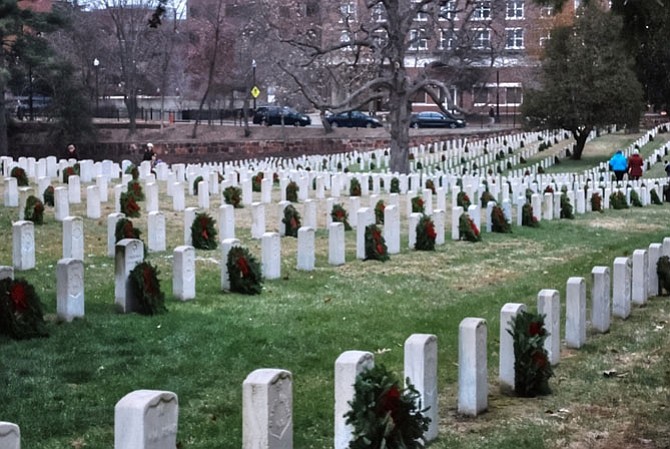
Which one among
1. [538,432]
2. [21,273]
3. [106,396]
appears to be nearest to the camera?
[538,432]

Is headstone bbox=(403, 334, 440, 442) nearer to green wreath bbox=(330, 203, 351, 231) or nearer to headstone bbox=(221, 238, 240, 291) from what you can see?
headstone bbox=(221, 238, 240, 291)

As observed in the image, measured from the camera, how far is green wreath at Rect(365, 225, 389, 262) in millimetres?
15859

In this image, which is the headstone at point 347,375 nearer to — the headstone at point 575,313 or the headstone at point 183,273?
the headstone at point 575,313

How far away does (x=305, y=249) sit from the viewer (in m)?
14.6

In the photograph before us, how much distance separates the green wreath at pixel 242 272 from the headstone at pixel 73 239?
254 cm

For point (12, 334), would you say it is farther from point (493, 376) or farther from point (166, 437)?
point (166, 437)

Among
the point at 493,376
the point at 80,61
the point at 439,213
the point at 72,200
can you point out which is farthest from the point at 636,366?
the point at 80,61

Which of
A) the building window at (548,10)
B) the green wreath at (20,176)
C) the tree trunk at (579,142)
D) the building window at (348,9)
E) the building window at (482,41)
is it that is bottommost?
the green wreath at (20,176)

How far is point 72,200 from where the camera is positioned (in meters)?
21.7

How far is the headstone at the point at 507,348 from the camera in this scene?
852 cm

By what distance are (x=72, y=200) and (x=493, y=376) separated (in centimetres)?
1393

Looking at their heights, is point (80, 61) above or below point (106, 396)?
above

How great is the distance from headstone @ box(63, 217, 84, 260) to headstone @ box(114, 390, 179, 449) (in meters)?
9.23

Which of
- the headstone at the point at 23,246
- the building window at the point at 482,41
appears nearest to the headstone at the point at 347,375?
the headstone at the point at 23,246
